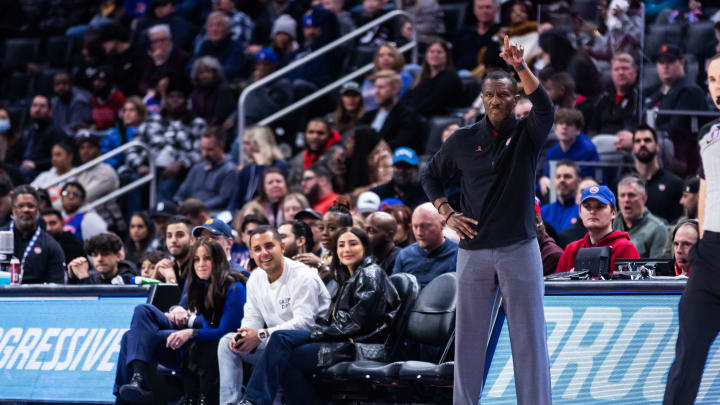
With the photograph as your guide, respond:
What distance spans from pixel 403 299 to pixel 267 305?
1015 mm

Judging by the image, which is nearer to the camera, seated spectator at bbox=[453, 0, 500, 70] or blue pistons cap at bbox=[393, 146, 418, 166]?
blue pistons cap at bbox=[393, 146, 418, 166]

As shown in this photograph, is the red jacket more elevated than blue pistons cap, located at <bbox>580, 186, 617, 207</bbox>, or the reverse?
blue pistons cap, located at <bbox>580, 186, 617, 207</bbox>

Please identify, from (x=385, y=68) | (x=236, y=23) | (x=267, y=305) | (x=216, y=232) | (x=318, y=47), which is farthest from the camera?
(x=236, y=23)

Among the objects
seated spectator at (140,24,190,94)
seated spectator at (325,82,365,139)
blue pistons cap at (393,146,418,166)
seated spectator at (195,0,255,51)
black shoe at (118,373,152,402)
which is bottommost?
black shoe at (118,373,152,402)

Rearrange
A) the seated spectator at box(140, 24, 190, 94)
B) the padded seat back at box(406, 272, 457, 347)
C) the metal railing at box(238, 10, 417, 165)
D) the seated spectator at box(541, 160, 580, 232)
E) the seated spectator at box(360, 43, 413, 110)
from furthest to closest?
1. the seated spectator at box(140, 24, 190, 94)
2. the metal railing at box(238, 10, 417, 165)
3. the seated spectator at box(360, 43, 413, 110)
4. the seated spectator at box(541, 160, 580, 232)
5. the padded seat back at box(406, 272, 457, 347)

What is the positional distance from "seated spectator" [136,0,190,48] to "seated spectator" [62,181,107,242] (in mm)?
4453

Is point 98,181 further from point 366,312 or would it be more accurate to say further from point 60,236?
point 366,312

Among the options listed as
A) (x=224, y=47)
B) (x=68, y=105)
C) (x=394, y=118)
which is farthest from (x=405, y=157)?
(x=68, y=105)

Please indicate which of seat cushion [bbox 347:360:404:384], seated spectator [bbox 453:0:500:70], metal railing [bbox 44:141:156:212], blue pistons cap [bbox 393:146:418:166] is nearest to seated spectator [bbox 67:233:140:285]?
blue pistons cap [bbox 393:146:418:166]

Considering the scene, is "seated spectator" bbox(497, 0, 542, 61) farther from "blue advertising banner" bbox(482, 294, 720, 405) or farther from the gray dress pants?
the gray dress pants

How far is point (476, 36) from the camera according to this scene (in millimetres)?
13875

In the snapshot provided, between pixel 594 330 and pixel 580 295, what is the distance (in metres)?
0.21

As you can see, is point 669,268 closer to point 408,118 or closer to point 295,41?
point 408,118

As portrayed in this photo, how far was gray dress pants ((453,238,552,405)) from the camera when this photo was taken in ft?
19.0
